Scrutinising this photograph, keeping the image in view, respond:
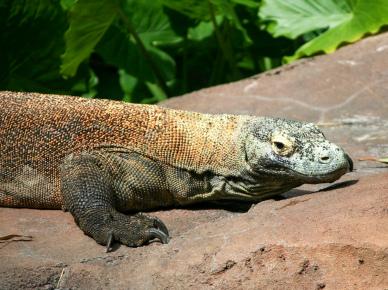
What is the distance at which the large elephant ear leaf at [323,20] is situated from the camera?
26.2 feet

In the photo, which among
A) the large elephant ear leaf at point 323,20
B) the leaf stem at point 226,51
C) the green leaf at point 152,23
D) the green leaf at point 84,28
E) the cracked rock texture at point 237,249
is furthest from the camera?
the green leaf at point 152,23

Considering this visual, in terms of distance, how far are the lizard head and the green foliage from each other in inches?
101

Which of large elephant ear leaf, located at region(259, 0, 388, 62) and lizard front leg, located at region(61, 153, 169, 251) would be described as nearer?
lizard front leg, located at region(61, 153, 169, 251)

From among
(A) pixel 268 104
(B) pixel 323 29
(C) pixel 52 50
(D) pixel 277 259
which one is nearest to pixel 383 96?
(A) pixel 268 104

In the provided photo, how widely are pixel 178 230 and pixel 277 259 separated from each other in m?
0.90

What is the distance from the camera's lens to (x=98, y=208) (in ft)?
15.6

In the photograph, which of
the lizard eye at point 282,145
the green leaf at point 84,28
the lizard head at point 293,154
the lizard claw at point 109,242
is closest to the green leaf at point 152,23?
the green leaf at point 84,28

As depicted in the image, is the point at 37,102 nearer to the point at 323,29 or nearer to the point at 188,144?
the point at 188,144

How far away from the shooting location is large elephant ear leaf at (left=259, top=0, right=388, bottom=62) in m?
7.99

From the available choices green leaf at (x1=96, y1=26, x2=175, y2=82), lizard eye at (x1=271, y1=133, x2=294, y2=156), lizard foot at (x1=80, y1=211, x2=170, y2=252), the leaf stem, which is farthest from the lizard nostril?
green leaf at (x1=96, y1=26, x2=175, y2=82)

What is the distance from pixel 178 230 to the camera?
4719mm

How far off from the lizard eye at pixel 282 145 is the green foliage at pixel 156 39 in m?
2.66

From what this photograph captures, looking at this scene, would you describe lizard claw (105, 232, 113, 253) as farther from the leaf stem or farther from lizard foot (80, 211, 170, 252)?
the leaf stem

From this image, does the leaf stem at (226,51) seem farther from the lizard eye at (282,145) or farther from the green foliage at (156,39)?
the lizard eye at (282,145)
